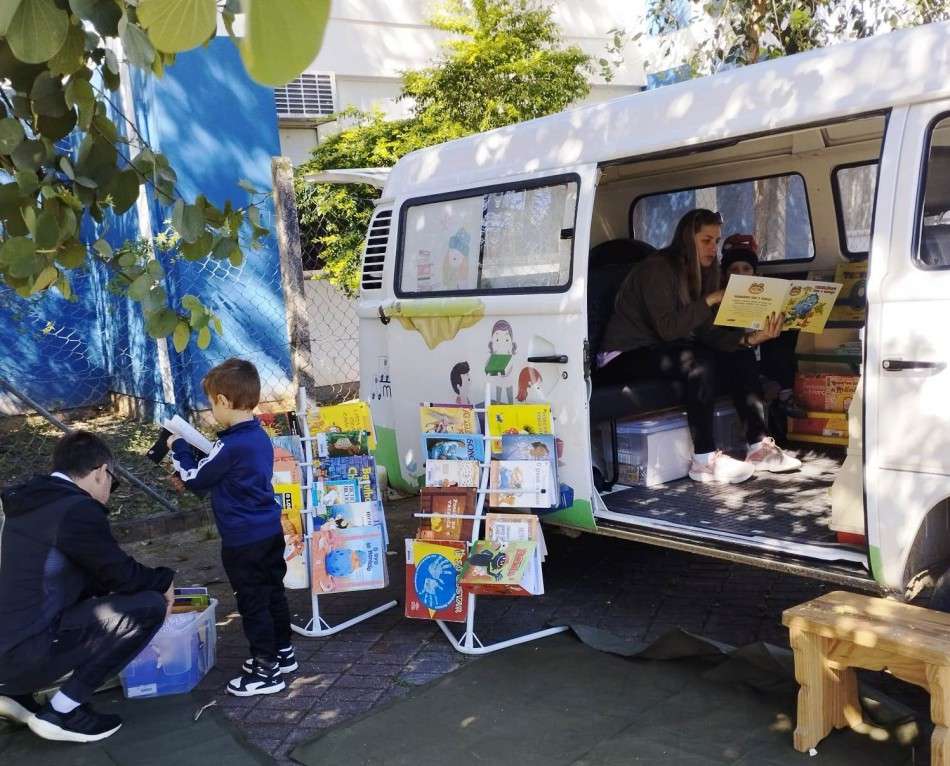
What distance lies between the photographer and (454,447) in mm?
4723

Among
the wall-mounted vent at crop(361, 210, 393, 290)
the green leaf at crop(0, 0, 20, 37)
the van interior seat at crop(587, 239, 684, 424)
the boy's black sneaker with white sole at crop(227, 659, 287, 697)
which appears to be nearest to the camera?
the green leaf at crop(0, 0, 20, 37)

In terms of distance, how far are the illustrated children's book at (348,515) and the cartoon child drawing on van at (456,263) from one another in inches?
50.7

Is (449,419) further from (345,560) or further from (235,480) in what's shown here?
(235,480)

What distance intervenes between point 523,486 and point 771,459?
163 centimetres

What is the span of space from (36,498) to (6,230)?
151 cm

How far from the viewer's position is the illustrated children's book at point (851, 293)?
5832 millimetres

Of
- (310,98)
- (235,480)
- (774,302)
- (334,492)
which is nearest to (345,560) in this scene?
(334,492)

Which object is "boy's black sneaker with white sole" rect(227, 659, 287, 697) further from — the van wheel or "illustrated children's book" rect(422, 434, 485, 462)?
the van wheel

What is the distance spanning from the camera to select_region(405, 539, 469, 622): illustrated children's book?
4570 millimetres

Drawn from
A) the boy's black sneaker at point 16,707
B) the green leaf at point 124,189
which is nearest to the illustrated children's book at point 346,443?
the boy's black sneaker at point 16,707

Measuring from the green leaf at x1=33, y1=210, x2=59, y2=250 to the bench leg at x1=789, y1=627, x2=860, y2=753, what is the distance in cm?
267

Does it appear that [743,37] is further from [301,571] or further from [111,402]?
[111,402]

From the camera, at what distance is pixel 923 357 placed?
3365 millimetres

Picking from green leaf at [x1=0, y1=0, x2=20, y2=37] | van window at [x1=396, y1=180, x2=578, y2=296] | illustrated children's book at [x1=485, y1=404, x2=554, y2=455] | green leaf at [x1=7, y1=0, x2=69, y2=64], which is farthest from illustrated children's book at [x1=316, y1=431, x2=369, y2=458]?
green leaf at [x1=0, y1=0, x2=20, y2=37]
